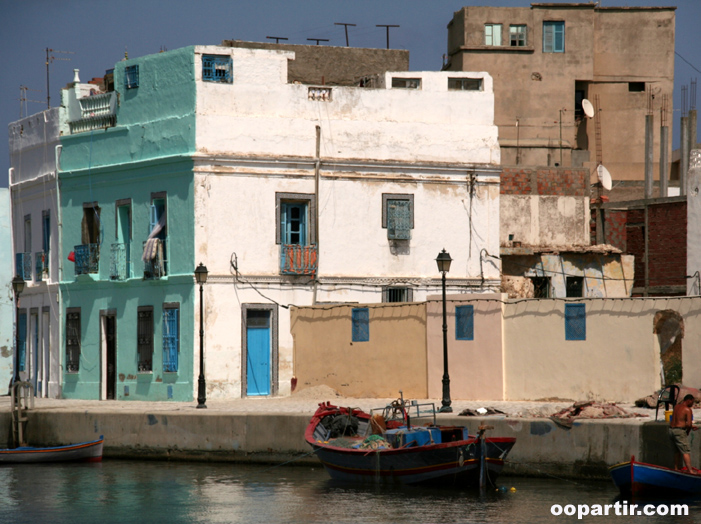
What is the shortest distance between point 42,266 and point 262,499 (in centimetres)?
1716

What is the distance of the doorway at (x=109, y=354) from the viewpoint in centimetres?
3522

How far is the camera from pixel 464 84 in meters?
36.1

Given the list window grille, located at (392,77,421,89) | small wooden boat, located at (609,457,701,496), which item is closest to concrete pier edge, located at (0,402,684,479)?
small wooden boat, located at (609,457,701,496)

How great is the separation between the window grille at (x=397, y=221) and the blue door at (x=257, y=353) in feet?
14.0

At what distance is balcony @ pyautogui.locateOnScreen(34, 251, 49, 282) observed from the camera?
124 feet

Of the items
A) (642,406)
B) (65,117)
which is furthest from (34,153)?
(642,406)

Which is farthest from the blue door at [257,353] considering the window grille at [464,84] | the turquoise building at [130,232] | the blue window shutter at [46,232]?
the window grille at [464,84]

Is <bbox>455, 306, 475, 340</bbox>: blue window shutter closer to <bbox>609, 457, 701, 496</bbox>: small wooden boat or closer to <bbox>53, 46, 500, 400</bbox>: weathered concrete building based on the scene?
<bbox>53, 46, 500, 400</bbox>: weathered concrete building

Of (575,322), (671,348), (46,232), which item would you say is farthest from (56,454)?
(671,348)

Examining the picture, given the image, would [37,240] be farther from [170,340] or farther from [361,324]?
[361,324]

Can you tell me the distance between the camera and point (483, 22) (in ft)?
178

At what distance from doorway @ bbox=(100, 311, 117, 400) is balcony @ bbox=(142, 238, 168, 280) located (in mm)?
2222

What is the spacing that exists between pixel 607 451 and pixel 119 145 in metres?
17.6

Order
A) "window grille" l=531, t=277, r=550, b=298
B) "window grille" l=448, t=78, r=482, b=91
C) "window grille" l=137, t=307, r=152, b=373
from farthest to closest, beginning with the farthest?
"window grille" l=531, t=277, r=550, b=298 < "window grille" l=448, t=78, r=482, b=91 < "window grille" l=137, t=307, r=152, b=373
